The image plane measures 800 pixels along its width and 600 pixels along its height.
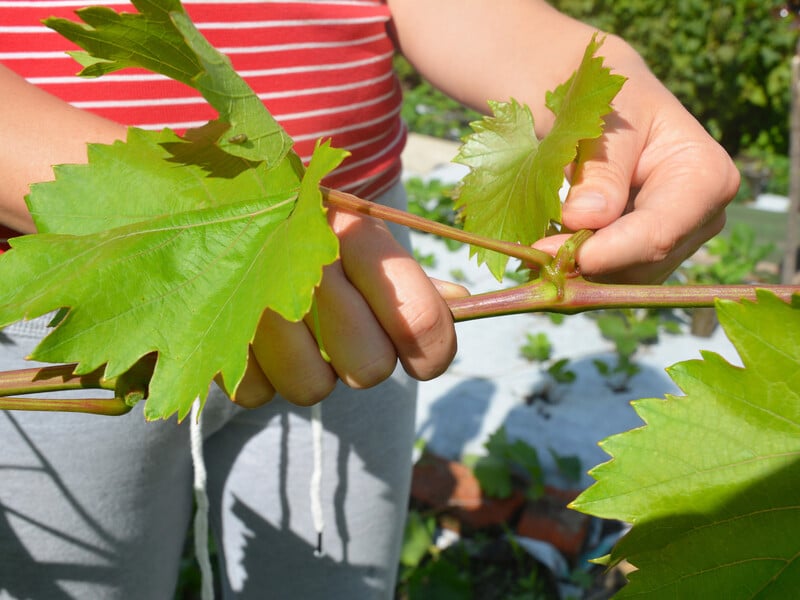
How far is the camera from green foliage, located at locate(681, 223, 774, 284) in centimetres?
326

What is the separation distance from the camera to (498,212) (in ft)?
2.44

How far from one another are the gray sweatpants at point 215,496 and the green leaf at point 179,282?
398mm

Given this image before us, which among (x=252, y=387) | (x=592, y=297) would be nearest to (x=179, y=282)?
(x=252, y=387)

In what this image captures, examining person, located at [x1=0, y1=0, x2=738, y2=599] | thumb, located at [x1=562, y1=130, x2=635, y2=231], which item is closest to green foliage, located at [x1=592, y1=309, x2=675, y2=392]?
person, located at [x1=0, y1=0, x2=738, y2=599]

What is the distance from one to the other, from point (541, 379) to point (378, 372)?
2.25m

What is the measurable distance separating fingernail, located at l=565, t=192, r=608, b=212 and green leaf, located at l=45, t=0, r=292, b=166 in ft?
0.87

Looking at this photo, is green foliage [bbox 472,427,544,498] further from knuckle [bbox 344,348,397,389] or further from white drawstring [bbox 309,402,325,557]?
knuckle [bbox 344,348,397,389]

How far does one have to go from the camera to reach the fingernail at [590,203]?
2.26 feet

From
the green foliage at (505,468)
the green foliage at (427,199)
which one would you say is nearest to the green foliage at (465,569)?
the green foliage at (505,468)

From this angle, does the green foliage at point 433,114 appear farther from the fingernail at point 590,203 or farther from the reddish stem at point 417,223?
the reddish stem at point 417,223

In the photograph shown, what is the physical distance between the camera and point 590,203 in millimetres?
689

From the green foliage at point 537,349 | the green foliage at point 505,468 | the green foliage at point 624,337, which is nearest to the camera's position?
the green foliage at point 505,468

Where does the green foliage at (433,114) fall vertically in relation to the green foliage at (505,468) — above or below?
below

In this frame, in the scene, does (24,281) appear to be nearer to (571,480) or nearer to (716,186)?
(716,186)
